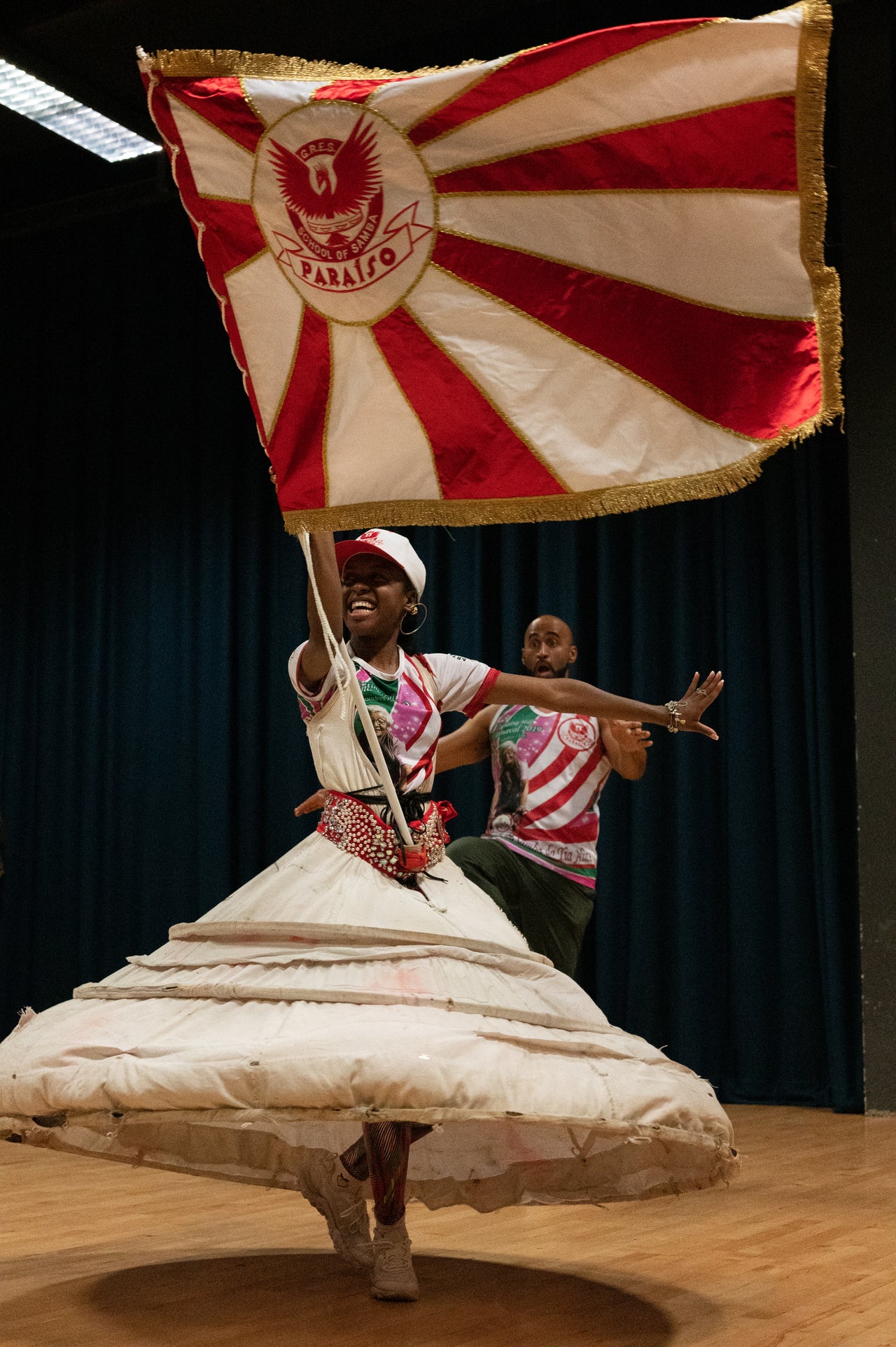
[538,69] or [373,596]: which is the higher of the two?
[538,69]

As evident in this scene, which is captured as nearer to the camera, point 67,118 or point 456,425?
point 456,425

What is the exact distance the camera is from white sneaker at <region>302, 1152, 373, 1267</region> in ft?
8.51

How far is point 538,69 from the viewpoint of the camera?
7.93 feet

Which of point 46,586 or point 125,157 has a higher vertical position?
point 125,157

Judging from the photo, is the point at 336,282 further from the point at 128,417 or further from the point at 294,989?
the point at 128,417

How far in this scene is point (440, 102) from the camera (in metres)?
2.46

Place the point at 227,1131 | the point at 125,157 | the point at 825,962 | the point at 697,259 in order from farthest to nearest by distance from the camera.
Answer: the point at 125,157 → the point at 825,962 → the point at 227,1131 → the point at 697,259

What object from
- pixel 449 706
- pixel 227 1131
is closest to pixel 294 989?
pixel 227 1131

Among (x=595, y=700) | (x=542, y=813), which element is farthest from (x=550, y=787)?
(x=595, y=700)

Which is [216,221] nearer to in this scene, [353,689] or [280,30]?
[353,689]

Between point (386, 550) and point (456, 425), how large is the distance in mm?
348

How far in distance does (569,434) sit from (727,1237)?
1807mm

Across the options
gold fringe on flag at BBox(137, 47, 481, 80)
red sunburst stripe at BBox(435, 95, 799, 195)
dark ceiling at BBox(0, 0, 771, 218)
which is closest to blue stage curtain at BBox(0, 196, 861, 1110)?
dark ceiling at BBox(0, 0, 771, 218)

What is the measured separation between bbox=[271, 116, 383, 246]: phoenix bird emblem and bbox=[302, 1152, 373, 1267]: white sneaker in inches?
66.8
